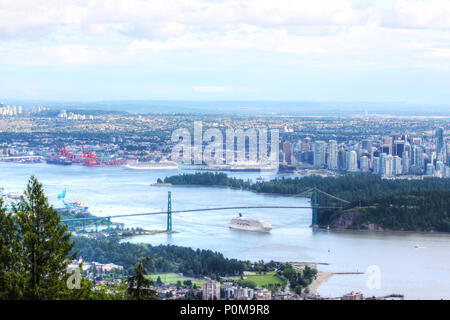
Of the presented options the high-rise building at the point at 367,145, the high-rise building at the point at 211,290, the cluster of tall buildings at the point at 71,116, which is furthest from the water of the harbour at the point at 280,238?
the cluster of tall buildings at the point at 71,116

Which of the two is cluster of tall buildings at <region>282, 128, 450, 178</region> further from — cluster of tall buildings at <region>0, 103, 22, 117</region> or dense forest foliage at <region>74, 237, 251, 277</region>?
cluster of tall buildings at <region>0, 103, 22, 117</region>

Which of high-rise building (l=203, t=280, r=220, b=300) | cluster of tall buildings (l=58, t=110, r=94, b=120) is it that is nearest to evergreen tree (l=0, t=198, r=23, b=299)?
high-rise building (l=203, t=280, r=220, b=300)

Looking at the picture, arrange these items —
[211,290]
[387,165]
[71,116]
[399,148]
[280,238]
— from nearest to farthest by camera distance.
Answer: [211,290], [280,238], [387,165], [399,148], [71,116]

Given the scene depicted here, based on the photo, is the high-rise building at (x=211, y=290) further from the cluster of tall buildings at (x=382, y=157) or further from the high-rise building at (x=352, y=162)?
the high-rise building at (x=352, y=162)

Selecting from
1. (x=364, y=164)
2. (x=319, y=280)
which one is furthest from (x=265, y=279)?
(x=364, y=164)

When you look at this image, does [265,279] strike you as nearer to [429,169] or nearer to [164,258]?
[164,258]
